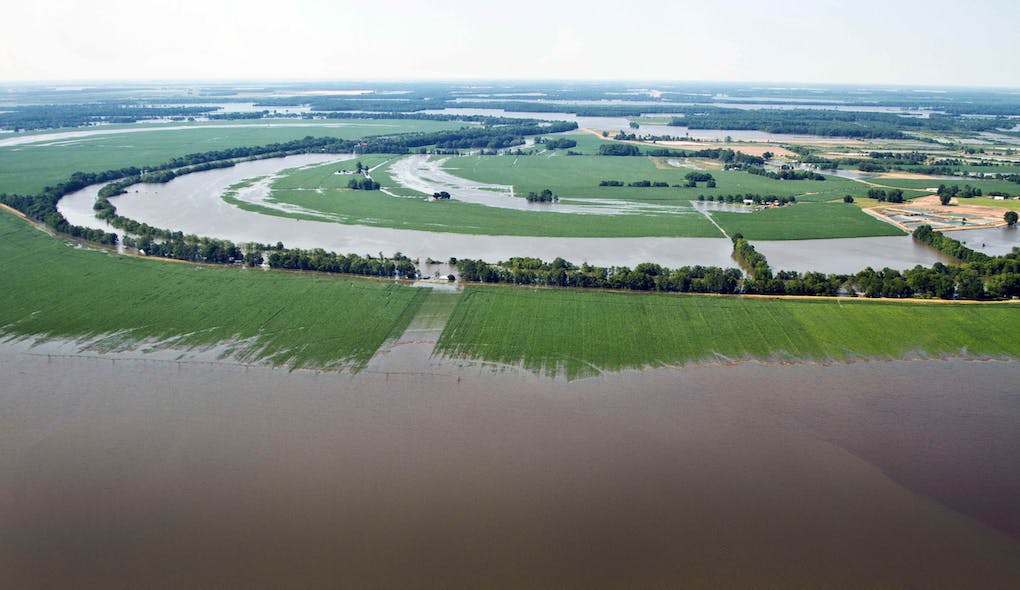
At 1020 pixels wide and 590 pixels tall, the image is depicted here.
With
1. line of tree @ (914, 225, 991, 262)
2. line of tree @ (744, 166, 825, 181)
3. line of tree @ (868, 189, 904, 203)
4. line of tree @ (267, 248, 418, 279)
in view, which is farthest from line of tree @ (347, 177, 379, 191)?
line of tree @ (868, 189, 904, 203)

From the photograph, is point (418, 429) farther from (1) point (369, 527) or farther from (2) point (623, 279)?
(2) point (623, 279)

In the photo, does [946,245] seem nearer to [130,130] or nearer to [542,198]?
[542,198]

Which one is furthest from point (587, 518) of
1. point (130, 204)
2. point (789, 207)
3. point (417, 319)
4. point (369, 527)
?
point (130, 204)

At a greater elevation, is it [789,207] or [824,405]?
[789,207]

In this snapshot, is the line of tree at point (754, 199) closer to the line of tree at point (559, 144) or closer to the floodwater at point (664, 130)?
the line of tree at point (559, 144)

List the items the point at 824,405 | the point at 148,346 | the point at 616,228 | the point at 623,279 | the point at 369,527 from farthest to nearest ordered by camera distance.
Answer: the point at 616,228 < the point at 623,279 < the point at 148,346 < the point at 824,405 < the point at 369,527

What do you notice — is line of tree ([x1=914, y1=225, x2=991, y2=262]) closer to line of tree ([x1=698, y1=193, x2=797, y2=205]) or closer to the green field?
the green field

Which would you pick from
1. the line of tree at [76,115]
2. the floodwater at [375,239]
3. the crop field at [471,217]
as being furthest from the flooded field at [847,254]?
the line of tree at [76,115]
